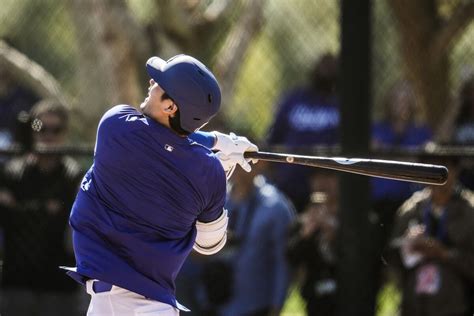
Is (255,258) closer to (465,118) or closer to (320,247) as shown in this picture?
(320,247)

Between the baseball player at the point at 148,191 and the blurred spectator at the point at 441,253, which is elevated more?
the blurred spectator at the point at 441,253

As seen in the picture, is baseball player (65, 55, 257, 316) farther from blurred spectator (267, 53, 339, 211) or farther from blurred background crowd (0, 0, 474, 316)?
blurred spectator (267, 53, 339, 211)

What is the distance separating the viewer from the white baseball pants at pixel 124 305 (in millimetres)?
4395

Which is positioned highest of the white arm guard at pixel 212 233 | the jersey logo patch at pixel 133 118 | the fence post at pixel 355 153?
the fence post at pixel 355 153

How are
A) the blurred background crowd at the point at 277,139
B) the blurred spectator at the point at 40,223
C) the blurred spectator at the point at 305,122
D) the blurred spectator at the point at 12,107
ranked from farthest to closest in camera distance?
the blurred spectator at the point at 12,107
the blurred spectator at the point at 40,223
the blurred spectator at the point at 305,122
the blurred background crowd at the point at 277,139

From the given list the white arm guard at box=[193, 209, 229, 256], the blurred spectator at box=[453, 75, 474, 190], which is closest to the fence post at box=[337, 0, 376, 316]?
the blurred spectator at box=[453, 75, 474, 190]

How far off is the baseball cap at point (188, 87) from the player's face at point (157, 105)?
0.12ft

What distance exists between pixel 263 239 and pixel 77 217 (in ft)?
8.28

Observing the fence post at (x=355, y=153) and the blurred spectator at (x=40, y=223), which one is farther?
the blurred spectator at (x=40, y=223)

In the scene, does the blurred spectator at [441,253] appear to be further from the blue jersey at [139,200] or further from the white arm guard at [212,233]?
the blue jersey at [139,200]

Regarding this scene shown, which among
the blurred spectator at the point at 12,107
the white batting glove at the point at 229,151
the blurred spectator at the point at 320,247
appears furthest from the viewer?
the blurred spectator at the point at 12,107

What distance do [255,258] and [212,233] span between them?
Result: 7.43ft

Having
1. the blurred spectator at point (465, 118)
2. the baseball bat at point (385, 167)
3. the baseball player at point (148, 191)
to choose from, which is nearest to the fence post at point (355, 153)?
the blurred spectator at point (465, 118)

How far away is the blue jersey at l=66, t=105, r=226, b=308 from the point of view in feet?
14.3
